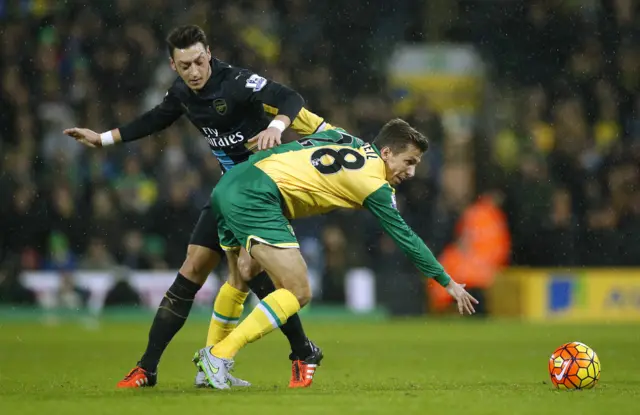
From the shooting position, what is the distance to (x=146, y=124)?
7.54 meters

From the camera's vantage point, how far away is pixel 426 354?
418 inches

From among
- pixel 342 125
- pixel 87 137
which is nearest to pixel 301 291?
pixel 87 137

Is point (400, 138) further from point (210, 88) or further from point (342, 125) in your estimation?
point (342, 125)

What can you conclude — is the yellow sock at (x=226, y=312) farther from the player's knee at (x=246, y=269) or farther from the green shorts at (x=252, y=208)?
the green shorts at (x=252, y=208)

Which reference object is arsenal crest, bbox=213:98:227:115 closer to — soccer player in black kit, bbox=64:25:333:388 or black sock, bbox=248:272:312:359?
soccer player in black kit, bbox=64:25:333:388

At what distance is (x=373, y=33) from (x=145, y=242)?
5610 mm

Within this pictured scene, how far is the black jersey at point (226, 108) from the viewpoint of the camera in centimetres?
739

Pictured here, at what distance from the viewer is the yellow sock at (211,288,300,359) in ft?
21.9

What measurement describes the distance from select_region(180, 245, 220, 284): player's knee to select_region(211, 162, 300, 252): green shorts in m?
0.42

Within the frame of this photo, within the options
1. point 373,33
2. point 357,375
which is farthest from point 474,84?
point 357,375

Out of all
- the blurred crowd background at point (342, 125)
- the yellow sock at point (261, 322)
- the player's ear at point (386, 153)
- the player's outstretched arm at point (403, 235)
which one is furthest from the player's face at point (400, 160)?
the blurred crowd background at point (342, 125)

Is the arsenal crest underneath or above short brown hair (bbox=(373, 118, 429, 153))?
above

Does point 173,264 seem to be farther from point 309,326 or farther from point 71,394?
point 71,394

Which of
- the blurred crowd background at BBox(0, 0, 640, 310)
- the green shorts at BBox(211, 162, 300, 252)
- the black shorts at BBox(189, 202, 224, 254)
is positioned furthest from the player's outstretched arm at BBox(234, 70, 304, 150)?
the blurred crowd background at BBox(0, 0, 640, 310)
